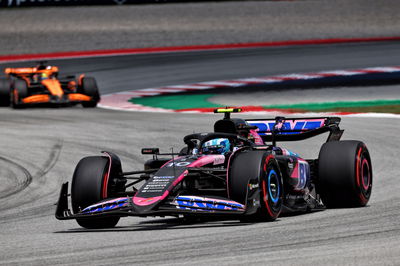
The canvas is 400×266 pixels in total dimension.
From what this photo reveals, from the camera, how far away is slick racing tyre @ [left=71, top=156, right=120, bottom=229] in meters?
9.62

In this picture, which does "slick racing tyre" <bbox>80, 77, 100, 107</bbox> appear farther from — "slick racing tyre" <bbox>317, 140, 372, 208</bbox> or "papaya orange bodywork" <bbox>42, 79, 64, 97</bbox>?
"slick racing tyre" <bbox>317, 140, 372, 208</bbox>

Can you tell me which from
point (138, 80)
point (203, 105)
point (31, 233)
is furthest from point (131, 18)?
point (31, 233)

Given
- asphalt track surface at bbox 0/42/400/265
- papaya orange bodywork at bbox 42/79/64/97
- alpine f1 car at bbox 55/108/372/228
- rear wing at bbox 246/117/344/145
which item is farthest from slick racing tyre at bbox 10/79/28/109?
alpine f1 car at bbox 55/108/372/228

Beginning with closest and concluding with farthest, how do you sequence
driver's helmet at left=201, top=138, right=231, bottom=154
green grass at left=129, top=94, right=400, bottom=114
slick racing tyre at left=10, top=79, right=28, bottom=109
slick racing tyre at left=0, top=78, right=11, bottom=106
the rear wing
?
driver's helmet at left=201, top=138, right=231, bottom=154 → the rear wing → green grass at left=129, top=94, right=400, bottom=114 → slick racing tyre at left=10, top=79, right=28, bottom=109 → slick racing tyre at left=0, top=78, right=11, bottom=106

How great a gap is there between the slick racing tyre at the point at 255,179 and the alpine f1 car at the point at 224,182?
1 cm

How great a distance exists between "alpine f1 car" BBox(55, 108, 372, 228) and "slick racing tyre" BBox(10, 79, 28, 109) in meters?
15.6

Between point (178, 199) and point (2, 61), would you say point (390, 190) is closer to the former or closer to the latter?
point (178, 199)

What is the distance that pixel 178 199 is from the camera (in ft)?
29.4

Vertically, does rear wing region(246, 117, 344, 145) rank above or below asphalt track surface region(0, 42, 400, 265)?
above

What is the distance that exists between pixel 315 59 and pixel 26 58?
1136 centimetres

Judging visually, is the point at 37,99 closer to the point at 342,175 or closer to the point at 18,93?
the point at 18,93

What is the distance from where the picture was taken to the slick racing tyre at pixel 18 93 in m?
25.4

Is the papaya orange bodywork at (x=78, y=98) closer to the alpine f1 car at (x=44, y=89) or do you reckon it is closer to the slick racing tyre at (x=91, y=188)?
the alpine f1 car at (x=44, y=89)

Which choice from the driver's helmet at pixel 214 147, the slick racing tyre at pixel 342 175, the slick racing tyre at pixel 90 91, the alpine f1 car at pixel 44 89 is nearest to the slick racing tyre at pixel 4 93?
the alpine f1 car at pixel 44 89
